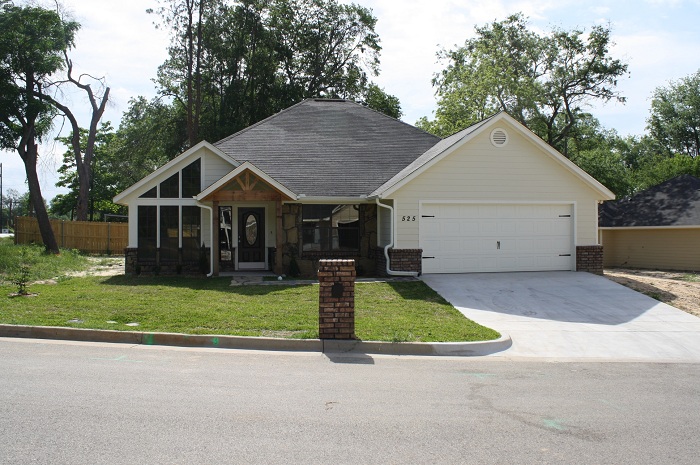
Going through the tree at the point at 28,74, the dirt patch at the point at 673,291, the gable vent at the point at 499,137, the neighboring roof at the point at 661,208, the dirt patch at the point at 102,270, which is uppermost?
the tree at the point at 28,74

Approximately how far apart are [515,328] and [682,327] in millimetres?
3329

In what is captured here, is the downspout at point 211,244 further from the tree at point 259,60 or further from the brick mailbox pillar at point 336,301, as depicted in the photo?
the tree at point 259,60

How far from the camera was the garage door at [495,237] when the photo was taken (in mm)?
16844

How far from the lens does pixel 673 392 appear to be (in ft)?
22.5

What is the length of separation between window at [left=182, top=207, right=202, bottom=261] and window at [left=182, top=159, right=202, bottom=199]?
514mm

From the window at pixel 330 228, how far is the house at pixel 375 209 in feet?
0.11

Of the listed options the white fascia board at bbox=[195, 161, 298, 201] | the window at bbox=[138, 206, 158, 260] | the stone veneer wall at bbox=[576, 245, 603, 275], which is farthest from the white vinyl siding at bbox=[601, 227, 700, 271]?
the window at bbox=[138, 206, 158, 260]

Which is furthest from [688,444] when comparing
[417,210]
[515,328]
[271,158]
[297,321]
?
[271,158]

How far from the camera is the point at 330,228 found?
1861 cm

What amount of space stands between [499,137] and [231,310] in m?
9.87

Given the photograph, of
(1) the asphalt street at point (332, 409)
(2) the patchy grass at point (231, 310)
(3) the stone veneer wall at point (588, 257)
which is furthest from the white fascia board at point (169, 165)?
(3) the stone veneer wall at point (588, 257)

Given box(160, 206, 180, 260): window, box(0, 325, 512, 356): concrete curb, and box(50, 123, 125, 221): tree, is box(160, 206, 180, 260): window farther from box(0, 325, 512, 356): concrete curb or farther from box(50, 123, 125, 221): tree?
box(50, 123, 125, 221): tree

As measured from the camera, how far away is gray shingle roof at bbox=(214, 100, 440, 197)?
18.9 metres

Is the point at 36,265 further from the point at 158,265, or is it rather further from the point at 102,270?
the point at 158,265
